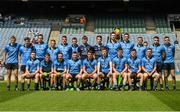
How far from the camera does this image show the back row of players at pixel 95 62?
15.7 m

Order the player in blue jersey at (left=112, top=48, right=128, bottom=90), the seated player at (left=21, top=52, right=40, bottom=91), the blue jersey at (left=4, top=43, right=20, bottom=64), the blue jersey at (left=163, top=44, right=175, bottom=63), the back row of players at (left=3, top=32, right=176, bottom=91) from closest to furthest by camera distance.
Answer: the player in blue jersey at (left=112, top=48, right=128, bottom=90)
the back row of players at (left=3, top=32, right=176, bottom=91)
the seated player at (left=21, top=52, right=40, bottom=91)
the blue jersey at (left=163, top=44, right=175, bottom=63)
the blue jersey at (left=4, top=43, right=20, bottom=64)

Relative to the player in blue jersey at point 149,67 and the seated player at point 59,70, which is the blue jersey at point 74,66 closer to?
the seated player at point 59,70

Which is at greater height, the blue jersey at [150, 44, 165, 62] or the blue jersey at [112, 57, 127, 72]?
the blue jersey at [150, 44, 165, 62]

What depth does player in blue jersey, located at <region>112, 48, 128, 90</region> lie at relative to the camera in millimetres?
15590

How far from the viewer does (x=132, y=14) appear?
42.2 metres

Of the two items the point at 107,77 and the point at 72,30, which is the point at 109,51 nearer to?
the point at 107,77

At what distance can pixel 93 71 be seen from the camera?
15906mm

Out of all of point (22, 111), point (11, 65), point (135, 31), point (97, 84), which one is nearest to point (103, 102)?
point (22, 111)

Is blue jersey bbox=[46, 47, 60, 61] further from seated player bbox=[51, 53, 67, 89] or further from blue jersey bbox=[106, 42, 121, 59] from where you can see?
blue jersey bbox=[106, 42, 121, 59]

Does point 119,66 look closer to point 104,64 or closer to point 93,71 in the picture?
point 104,64

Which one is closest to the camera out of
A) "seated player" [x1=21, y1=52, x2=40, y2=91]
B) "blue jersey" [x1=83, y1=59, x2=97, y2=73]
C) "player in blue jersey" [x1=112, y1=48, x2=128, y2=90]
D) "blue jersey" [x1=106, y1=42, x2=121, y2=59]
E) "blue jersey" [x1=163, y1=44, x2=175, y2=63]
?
"player in blue jersey" [x1=112, y1=48, x2=128, y2=90]

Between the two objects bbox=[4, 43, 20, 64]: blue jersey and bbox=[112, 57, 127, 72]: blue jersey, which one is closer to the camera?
bbox=[112, 57, 127, 72]: blue jersey

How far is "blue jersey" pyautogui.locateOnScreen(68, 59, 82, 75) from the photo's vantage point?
15.9 m

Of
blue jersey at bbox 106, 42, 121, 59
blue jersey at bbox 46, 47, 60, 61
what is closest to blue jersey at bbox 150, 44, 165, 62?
blue jersey at bbox 106, 42, 121, 59
